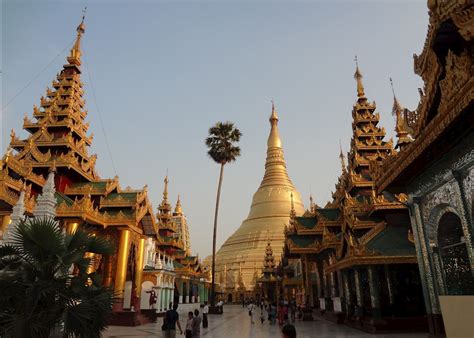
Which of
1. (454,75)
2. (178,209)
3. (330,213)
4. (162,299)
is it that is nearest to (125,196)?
(162,299)

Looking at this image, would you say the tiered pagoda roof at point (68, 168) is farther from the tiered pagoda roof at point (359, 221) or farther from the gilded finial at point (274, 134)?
the gilded finial at point (274, 134)

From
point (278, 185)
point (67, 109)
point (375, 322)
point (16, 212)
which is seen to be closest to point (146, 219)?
point (67, 109)

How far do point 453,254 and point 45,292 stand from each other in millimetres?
8612

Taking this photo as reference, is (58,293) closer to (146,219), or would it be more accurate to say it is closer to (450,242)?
(450,242)

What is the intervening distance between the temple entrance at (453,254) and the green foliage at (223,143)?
2437 centimetres

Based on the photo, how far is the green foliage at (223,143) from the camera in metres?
31.8

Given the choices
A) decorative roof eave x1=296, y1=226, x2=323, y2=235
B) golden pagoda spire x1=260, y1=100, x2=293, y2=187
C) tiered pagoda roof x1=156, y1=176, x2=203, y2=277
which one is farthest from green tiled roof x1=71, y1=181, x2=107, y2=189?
golden pagoda spire x1=260, y1=100, x2=293, y2=187

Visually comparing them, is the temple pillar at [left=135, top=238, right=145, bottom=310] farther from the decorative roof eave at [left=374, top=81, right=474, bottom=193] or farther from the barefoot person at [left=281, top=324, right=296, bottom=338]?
the barefoot person at [left=281, top=324, right=296, bottom=338]

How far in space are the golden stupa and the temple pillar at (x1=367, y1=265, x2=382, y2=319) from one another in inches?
1551

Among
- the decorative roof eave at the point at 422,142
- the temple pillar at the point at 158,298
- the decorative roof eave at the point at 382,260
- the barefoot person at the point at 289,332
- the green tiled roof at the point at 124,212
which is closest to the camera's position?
the barefoot person at the point at 289,332

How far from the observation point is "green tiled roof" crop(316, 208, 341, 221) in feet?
86.6

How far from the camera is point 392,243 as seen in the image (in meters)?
15.7

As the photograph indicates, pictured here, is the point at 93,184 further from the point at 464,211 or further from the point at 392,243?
the point at 464,211

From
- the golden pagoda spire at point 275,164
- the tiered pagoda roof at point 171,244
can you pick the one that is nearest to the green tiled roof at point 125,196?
the tiered pagoda roof at point 171,244
